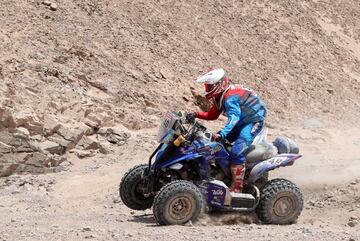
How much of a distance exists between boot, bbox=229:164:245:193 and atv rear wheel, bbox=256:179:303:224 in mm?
324

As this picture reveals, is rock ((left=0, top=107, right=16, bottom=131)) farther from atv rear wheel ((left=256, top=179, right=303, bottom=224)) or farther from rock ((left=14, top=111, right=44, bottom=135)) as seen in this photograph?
atv rear wheel ((left=256, top=179, right=303, bottom=224))

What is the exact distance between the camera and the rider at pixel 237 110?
313 inches

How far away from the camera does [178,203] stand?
24.8ft

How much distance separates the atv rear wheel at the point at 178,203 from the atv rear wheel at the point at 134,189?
3.02 ft

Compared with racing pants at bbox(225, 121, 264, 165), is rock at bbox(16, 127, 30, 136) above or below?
below

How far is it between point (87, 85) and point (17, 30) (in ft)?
7.38

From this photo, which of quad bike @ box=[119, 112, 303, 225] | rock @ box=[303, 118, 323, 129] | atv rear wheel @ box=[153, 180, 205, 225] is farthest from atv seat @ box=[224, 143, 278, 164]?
rock @ box=[303, 118, 323, 129]

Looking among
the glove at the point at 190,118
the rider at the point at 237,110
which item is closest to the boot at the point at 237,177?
the rider at the point at 237,110

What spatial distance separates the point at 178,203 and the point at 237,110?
53.1 inches

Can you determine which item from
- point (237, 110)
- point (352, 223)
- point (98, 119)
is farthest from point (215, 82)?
point (98, 119)

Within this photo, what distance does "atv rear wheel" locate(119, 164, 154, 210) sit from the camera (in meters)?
8.38

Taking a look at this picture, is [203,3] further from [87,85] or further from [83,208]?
[83,208]

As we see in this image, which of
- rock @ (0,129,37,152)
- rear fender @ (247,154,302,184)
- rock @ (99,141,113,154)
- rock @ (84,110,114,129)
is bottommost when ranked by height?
rock @ (0,129,37,152)

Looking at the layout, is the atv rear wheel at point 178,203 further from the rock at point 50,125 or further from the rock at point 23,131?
the rock at point 50,125
